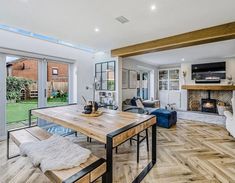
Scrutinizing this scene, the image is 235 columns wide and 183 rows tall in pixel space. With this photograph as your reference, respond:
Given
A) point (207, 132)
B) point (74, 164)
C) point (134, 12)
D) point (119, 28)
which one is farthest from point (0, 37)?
point (207, 132)

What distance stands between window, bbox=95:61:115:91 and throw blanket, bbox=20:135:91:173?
3062mm

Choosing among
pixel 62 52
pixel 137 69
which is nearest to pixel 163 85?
pixel 137 69

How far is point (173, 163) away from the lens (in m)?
2.27

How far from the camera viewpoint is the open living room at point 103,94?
1.70 metres

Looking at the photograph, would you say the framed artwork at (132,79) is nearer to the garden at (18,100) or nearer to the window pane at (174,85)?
the window pane at (174,85)

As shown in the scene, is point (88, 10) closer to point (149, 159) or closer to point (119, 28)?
point (119, 28)

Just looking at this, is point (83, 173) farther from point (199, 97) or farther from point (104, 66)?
point (199, 97)

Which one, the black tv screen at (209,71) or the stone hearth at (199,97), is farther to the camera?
the stone hearth at (199,97)

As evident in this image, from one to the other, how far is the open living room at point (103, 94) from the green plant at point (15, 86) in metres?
0.02

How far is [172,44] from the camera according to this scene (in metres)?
3.22

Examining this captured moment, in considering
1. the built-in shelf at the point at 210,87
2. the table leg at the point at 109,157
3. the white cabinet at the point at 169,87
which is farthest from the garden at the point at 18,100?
the white cabinet at the point at 169,87

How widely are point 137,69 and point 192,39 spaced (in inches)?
127

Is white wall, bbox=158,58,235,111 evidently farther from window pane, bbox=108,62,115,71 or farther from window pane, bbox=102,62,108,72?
window pane, bbox=102,62,108,72

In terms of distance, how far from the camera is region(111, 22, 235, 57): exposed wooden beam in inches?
103
